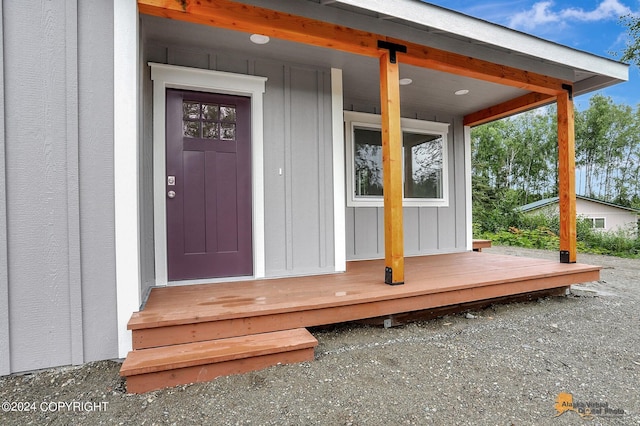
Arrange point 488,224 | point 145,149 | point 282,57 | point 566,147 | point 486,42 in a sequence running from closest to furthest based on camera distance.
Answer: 1. point 145,149
2. point 486,42
3. point 282,57
4. point 566,147
5. point 488,224

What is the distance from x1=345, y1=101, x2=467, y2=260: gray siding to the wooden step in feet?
8.31

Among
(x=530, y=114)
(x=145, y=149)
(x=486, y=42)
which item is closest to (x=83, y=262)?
(x=145, y=149)

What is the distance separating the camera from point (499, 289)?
3061mm

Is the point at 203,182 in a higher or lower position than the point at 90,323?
higher

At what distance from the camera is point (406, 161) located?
194 inches

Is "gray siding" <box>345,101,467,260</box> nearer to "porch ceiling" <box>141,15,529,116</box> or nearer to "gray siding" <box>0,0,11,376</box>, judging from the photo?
"porch ceiling" <box>141,15,529,116</box>

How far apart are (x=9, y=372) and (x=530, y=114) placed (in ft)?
75.2

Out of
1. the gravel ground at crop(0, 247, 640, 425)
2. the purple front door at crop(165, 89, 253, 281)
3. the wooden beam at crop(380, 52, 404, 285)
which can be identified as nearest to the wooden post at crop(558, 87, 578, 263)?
the gravel ground at crop(0, 247, 640, 425)

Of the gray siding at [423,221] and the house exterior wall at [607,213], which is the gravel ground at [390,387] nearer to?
the gray siding at [423,221]

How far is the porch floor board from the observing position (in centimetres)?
212

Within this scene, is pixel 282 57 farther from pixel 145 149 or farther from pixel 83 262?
pixel 83 262

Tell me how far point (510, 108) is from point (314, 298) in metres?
4.18

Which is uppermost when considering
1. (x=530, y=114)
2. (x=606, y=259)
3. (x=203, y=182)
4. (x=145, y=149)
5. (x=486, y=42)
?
(x=530, y=114)

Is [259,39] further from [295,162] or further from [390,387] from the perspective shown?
[390,387]
